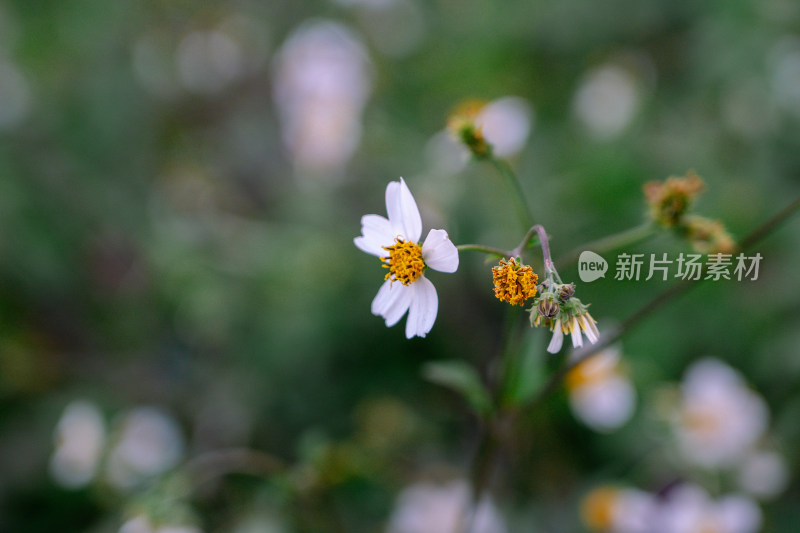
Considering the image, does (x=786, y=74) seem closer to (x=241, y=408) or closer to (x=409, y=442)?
(x=409, y=442)

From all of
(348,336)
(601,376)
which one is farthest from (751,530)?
(348,336)

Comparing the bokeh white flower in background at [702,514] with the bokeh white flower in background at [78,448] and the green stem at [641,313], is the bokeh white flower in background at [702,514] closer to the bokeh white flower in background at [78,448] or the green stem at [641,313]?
the green stem at [641,313]

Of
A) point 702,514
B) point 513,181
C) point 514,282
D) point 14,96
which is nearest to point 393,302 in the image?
point 514,282

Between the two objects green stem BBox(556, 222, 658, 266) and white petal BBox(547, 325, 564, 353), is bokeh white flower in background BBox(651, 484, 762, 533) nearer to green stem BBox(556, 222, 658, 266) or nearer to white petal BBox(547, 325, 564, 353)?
green stem BBox(556, 222, 658, 266)

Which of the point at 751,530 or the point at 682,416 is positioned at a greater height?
the point at 682,416

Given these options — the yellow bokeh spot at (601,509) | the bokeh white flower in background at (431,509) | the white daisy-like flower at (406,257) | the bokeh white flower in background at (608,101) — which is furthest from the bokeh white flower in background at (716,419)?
the white daisy-like flower at (406,257)
